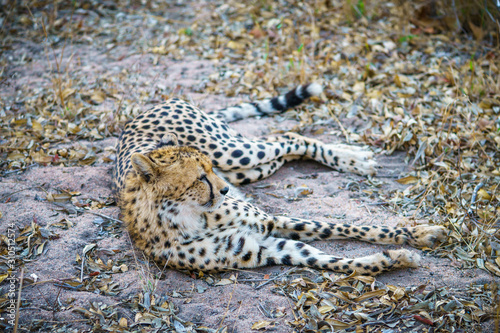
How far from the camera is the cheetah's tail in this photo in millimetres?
4613

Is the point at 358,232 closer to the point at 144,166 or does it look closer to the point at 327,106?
the point at 144,166

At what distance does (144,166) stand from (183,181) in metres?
0.26

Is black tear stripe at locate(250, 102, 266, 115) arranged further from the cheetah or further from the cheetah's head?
the cheetah's head

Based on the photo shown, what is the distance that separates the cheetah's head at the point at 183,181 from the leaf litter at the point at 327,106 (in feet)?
1.75

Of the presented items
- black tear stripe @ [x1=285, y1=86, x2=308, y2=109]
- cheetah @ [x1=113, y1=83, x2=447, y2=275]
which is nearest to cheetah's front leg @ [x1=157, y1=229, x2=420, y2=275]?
cheetah @ [x1=113, y1=83, x2=447, y2=275]

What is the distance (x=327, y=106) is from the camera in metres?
4.96

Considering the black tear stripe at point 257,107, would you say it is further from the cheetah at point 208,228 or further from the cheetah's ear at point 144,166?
the cheetah's ear at point 144,166

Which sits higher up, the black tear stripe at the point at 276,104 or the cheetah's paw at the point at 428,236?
the black tear stripe at the point at 276,104

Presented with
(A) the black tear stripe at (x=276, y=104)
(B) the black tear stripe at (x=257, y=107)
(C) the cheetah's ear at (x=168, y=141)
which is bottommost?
(B) the black tear stripe at (x=257, y=107)

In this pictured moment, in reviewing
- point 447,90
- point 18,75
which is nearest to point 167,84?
point 18,75

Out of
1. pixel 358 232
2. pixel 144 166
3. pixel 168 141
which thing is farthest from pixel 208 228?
pixel 358 232

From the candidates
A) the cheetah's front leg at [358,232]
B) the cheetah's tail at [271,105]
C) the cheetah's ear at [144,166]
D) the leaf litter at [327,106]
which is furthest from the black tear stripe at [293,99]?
the cheetah's ear at [144,166]

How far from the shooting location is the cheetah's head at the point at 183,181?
110 inches

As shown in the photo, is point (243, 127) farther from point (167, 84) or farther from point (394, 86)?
point (394, 86)
